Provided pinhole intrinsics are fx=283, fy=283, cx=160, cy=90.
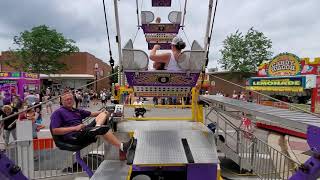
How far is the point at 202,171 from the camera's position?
340 cm

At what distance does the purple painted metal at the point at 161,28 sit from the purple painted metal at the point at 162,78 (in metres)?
4.97

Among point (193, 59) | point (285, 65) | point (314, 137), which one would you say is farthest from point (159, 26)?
point (285, 65)

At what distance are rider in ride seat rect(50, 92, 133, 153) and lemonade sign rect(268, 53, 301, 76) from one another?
15.8 metres

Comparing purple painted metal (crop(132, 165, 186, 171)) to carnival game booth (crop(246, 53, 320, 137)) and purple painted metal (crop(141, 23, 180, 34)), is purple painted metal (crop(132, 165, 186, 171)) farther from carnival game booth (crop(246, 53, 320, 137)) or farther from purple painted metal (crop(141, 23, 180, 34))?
carnival game booth (crop(246, 53, 320, 137))

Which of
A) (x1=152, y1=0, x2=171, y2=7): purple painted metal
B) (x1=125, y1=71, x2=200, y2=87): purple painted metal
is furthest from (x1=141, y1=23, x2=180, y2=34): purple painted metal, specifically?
(x1=125, y1=71, x2=200, y2=87): purple painted metal

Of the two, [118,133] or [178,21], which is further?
[178,21]

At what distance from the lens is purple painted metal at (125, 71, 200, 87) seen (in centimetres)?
464

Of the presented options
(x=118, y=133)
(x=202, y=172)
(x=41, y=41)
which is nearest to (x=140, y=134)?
(x=118, y=133)

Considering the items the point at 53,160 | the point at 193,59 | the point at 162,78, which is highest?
the point at 193,59

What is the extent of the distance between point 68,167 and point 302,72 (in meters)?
15.0

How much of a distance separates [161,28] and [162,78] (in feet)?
17.1

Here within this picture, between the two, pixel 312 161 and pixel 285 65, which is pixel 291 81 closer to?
pixel 285 65

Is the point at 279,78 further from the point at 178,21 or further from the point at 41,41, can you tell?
the point at 41,41

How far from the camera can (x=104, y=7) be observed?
482 cm
